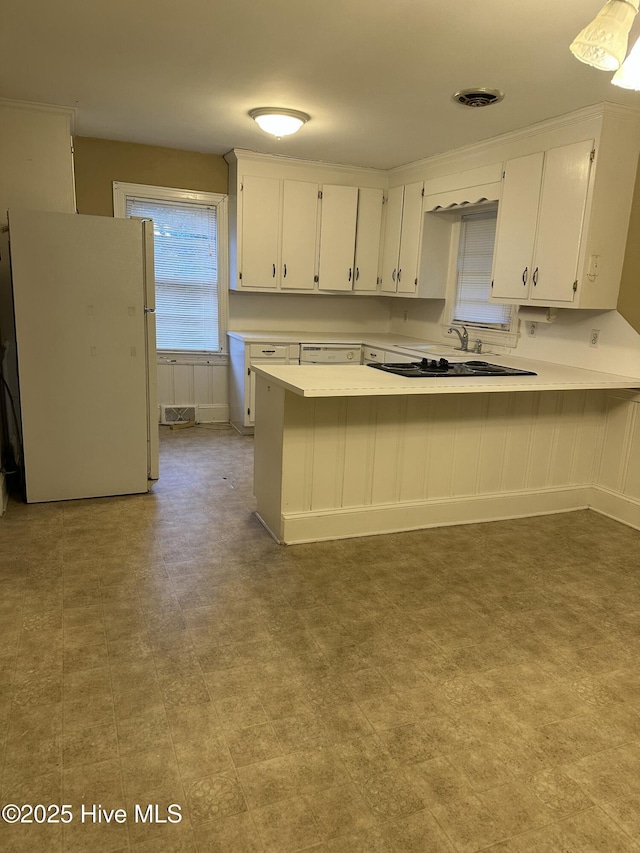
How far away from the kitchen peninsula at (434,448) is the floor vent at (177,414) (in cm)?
237

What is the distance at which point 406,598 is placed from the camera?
2682mm

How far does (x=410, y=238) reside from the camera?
523 cm

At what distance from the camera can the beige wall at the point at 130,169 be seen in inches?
195

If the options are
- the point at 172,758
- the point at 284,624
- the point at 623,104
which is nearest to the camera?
→ the point at 172,758

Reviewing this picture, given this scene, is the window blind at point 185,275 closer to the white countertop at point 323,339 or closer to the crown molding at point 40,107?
the white countertop at point 323,339

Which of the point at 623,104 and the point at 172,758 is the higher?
the point at 623,104

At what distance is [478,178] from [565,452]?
209cm

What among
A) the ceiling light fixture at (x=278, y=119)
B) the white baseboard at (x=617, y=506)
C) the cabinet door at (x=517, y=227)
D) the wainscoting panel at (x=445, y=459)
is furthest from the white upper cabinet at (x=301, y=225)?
the white baseboard at (x=617, y=506)

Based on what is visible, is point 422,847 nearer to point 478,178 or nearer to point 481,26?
point 481,26

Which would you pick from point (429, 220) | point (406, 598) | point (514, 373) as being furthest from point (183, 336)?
point (406, 598)

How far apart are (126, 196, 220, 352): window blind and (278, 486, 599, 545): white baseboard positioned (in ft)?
9.55

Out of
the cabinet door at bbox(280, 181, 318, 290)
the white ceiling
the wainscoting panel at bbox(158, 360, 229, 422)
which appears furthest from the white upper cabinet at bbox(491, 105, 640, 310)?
the wainscoting panel at bbox(158, 360, 229, 422)

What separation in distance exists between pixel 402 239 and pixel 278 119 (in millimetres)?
1860

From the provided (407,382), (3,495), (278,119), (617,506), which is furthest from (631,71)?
(3,495)
